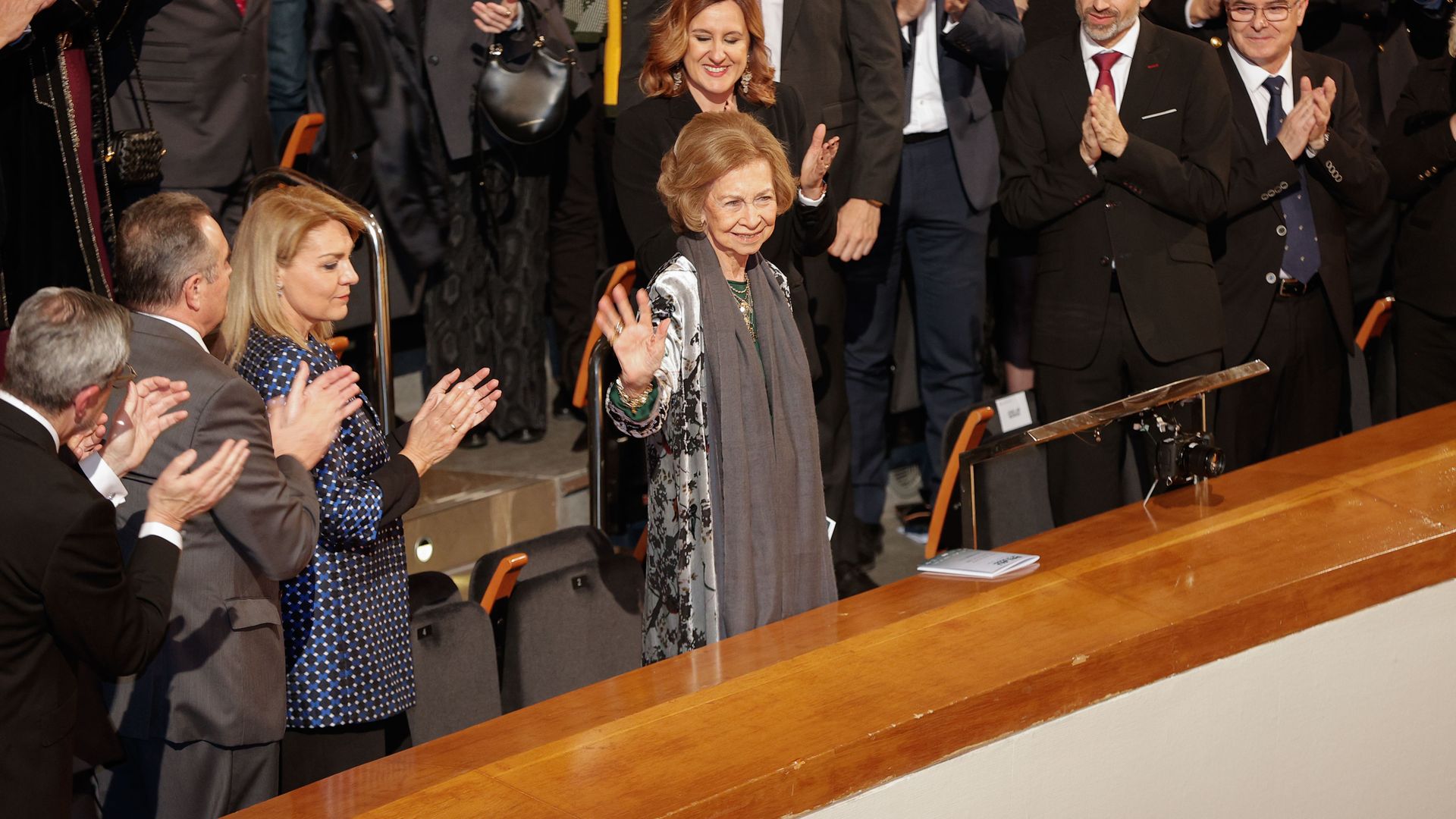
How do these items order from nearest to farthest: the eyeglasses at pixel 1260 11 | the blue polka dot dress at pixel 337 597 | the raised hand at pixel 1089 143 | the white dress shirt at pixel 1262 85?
the blue polka dot dress at pixel 337 597 < the raised hand at pixel 1089 143 < the eyeglasses at pixel 1260 11 < the white dress shirt at pixel 1262 85

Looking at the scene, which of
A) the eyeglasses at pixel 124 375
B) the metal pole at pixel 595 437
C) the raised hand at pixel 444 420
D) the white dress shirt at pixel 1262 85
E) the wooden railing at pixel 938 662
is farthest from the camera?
the white dress shirt at pixel 1262 85

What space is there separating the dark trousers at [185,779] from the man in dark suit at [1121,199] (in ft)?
7.39

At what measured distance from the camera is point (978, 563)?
8.82ft

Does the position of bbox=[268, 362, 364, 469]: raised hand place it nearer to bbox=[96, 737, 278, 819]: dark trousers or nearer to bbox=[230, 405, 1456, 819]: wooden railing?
bbox=[96, 737, 278, 819]: dark trousers

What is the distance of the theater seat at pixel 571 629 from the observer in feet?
11.1

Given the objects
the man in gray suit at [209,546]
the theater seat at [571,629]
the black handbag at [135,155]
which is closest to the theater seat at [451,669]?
the theater seat at [571,629]

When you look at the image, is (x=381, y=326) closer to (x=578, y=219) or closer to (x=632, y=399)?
(x=578, y=219)

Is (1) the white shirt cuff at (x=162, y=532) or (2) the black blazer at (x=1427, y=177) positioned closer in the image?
(1) the white shirt cuff at (x=162, y=532)

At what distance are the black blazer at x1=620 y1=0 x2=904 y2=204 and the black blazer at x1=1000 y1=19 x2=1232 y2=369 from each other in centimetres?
35

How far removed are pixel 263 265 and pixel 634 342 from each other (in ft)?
2.24

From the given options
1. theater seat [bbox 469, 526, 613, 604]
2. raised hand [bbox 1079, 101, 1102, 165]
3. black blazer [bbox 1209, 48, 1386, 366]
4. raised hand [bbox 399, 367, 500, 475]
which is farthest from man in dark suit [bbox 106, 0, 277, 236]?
black blazer [bbox 1209, 48, 1386, 366]

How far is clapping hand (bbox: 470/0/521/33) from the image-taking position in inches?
172

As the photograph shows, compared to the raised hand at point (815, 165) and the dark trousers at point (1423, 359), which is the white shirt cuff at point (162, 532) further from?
the dark trousers at point (1423, 359)

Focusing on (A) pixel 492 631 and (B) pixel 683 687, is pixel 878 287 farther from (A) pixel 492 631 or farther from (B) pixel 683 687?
(B) pixel 683 687
